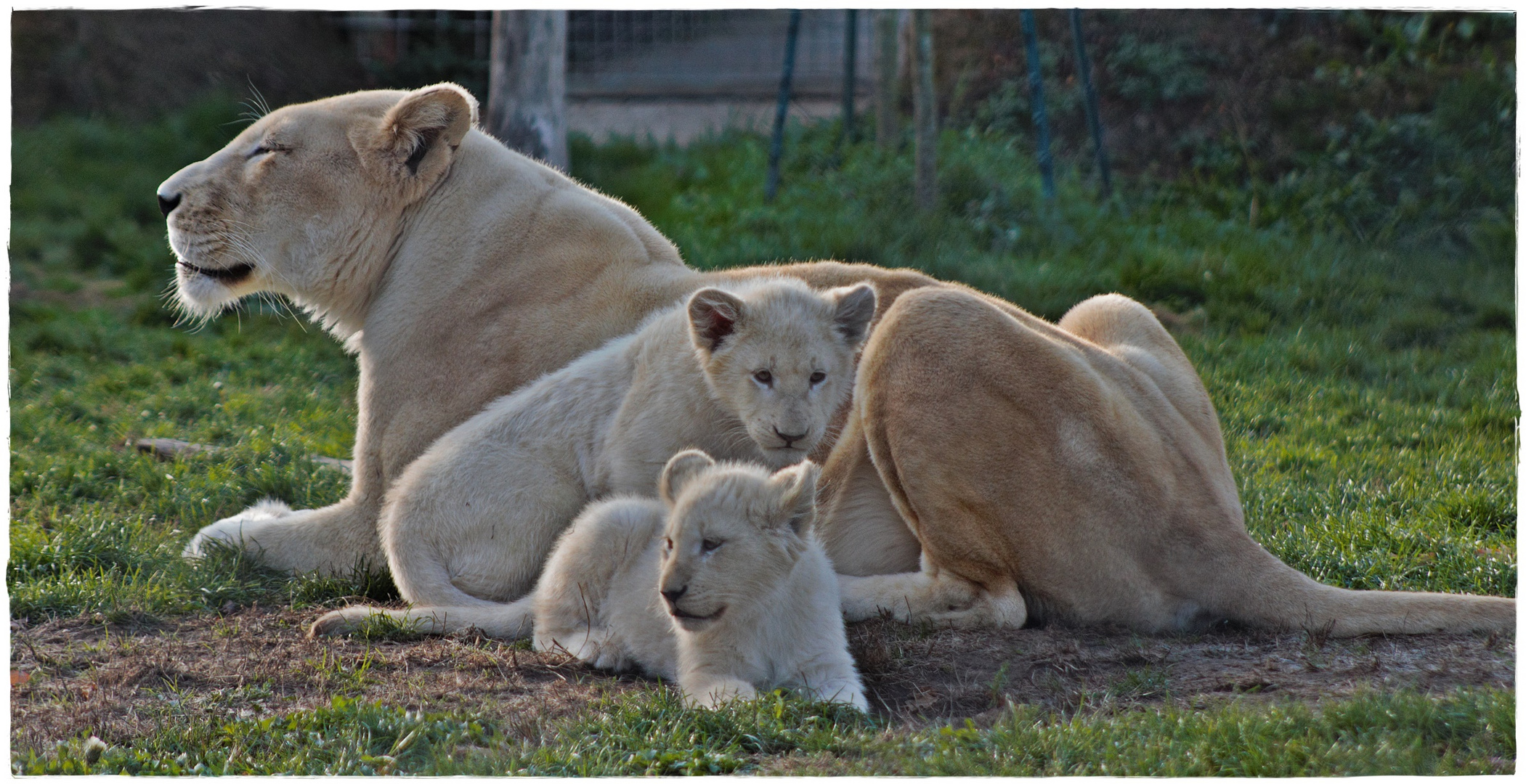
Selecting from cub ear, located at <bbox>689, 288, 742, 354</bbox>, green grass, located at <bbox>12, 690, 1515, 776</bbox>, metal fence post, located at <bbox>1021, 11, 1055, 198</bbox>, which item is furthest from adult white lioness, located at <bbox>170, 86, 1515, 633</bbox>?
metal fence post, located at <bbox>1021, 11, 1055, 198</bbox>

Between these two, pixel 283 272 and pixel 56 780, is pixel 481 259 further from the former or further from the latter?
pixel 56 780

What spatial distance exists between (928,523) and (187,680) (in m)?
2.27

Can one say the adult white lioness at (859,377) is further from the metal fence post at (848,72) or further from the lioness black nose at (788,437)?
the metal fence post at (848,72)

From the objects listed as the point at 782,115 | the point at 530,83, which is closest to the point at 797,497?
the point at 782,115

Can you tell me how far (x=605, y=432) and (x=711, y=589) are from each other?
42.3 inches

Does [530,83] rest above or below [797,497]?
above

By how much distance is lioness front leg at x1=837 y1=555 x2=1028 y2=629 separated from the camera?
4.38 meters

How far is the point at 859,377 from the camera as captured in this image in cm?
454

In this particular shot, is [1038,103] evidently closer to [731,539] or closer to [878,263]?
[878,263]

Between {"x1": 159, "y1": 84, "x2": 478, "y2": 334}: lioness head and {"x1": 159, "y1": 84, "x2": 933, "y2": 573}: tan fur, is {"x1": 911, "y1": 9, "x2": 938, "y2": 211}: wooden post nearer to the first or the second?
{"x1": 159, "y1": 84, "x2": 933, "y2": 573}: tan fur

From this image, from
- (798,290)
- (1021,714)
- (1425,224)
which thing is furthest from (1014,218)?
(1021,714)

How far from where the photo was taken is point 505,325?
5.14 meters

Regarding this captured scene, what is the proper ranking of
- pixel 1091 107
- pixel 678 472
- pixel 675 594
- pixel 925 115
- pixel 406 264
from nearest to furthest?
pixel 675 594 → pixel 678 472 → pixel 406 264 → pixel 925 115 → pixel 1091 107

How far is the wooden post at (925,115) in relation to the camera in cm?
948
